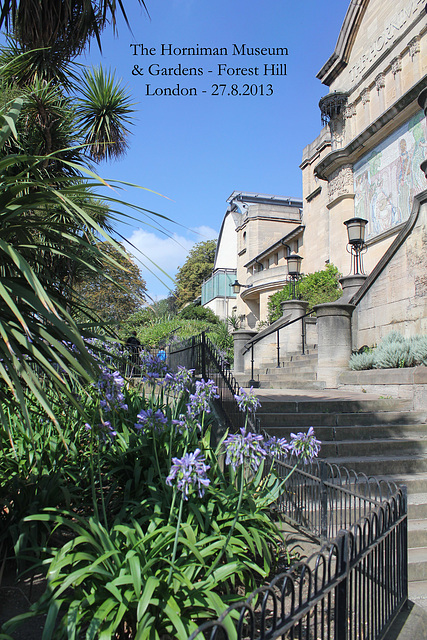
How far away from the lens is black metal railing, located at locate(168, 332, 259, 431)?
5.00m

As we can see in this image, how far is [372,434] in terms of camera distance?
240 inches

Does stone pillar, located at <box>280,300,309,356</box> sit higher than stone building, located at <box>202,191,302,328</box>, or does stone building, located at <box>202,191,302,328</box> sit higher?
stone building, located at <box>202,191,302,328</box>

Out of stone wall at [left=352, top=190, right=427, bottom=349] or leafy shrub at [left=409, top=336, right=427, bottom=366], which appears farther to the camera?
stone wall at [left=352, top=190, right=427, bottom=349]

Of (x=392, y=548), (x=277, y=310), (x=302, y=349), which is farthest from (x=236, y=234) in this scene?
(x=392, y=548)

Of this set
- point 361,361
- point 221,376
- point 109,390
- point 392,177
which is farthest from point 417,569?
point 392,177

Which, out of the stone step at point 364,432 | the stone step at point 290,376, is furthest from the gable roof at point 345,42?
the stone step at point 364,432

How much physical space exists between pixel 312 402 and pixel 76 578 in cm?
481

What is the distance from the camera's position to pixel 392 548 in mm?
3096

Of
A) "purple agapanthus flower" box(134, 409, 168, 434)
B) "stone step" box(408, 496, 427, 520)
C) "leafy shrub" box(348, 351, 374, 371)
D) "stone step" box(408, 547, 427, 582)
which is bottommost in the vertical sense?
"stone step" box(408, 547, 427, 582)

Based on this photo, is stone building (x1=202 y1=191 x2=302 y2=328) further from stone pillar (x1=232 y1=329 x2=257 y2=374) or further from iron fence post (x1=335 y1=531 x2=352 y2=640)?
iron fence post (x1=335 y1=531 x2=352 y2=640)

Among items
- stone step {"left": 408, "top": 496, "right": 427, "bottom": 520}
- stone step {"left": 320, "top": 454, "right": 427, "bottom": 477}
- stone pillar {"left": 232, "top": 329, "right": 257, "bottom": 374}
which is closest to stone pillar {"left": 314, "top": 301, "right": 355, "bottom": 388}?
stone step {"left": 320, "top": 454, "right": 427, "bottom": 477}

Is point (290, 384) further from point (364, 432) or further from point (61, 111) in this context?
point (61, 111)

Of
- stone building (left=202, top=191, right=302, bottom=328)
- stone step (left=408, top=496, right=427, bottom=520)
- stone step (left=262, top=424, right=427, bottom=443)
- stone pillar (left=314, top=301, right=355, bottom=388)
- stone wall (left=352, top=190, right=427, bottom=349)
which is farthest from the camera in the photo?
stone building (left=202, top=191, right=302, bottom=328)

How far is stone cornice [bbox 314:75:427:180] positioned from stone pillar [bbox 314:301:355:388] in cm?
1112
